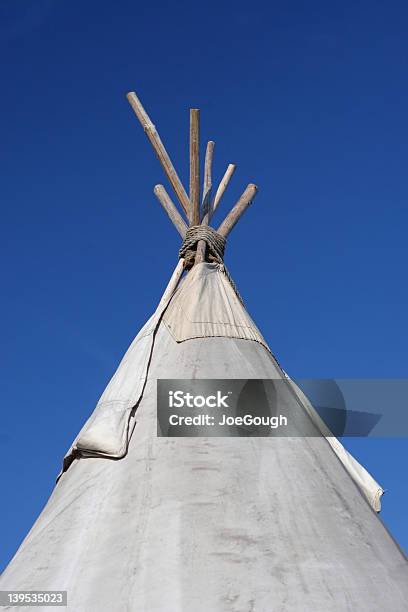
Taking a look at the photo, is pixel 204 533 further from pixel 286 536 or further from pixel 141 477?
pixel 141 477

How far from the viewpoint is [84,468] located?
4.40 meters

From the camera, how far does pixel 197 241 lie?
6875mm

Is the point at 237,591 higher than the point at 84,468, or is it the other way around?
the point at 84,468

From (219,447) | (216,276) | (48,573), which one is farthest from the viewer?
(216,276)

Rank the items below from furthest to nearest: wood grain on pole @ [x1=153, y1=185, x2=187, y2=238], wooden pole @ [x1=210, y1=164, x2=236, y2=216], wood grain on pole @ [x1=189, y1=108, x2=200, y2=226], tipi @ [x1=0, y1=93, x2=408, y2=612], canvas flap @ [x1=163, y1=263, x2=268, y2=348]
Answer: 1. wooden pole @ [x1=210, y1=164, x2=236, y2=216]
2. wood grain on pole @ [x1=153, y1=185, x2=187, y2=238]
3. wood grain on pole @ [x1=189, y1=108, x2=200, y2=226]
4. canvas flap @ [x1=163, y1=263, x2=268, y2=348]
5. tipi @ [x1=0, y1=93, x2=408, y2=612]

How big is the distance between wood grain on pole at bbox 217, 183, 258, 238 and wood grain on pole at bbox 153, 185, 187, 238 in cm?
38

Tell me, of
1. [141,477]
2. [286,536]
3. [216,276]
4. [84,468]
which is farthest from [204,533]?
[216,276]

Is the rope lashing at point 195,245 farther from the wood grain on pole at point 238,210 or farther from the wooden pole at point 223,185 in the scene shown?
the wooden pole at point 223,185

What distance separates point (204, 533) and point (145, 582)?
406 mm

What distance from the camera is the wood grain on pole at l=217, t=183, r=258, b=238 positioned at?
7.54 m

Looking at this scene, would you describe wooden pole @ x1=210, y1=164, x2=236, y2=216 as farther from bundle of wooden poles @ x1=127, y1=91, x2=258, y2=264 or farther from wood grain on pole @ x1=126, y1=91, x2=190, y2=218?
wood grain on pole @ x1=126, y1=91, x2=190, y2=218

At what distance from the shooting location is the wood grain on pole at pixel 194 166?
23.7 ft

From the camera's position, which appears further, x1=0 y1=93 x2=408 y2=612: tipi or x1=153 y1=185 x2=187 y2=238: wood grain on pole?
x1=153 y1=185 x2=187 y2=238: wood grain on pole

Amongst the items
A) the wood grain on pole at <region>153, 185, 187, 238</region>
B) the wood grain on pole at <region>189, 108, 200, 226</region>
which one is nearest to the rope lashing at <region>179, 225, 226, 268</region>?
the wood grain on pole at <region>189, 108, 200, 226</region>
